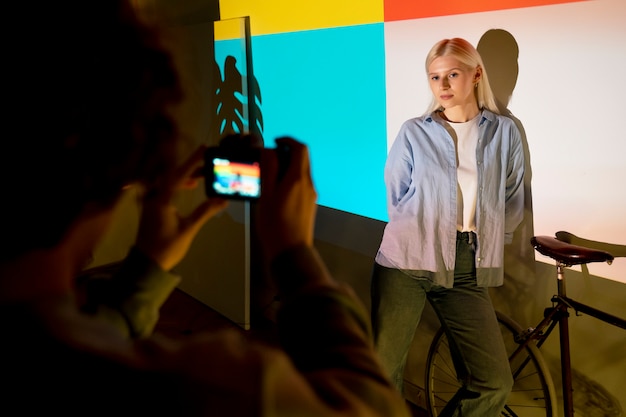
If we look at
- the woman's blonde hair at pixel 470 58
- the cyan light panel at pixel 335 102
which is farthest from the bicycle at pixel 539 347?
the cyan light panel at pixel 335 102

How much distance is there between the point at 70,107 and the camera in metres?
0.43

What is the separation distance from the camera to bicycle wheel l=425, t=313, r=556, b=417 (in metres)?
1.90

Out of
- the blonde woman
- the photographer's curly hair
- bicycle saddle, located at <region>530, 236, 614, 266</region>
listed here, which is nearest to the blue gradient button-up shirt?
the blonde woman

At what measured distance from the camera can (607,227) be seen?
166cm

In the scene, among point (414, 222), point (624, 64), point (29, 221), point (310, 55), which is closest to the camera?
point (29, 221)

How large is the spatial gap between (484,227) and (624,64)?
67cm

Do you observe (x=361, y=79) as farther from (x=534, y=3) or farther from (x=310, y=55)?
(x=534, y=3)

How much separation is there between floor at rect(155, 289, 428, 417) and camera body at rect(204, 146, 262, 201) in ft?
8.13

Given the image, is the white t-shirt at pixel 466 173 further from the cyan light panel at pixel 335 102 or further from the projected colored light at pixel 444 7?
the cyan light panel at pixel 335 102

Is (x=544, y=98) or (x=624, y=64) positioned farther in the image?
(x=544, y=98)

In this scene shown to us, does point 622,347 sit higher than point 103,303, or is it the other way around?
point 103,303

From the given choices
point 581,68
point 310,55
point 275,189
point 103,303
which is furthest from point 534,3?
point 103,303

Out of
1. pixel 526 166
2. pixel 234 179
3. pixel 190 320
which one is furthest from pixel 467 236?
pixel 190 320

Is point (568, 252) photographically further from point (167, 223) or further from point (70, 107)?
point (70, 107)
